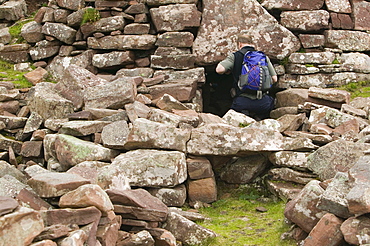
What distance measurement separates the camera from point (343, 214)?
6.06 meters

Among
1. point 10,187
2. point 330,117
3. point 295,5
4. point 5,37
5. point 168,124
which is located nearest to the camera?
point 10,187

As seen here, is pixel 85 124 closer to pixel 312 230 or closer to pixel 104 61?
pixel 104 61

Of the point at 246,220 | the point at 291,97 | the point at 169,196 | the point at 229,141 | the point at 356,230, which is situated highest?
the point at 356,230

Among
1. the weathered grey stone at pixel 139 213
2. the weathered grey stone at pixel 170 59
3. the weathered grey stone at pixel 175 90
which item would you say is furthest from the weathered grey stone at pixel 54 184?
the weathered grey stone at pixel 170 59

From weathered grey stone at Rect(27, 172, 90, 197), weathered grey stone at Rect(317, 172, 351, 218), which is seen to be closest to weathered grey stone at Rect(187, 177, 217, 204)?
weathered grey stone at Rect(317, 172, 351, 218)

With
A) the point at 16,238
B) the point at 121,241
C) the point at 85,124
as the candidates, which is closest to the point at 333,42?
the point at 85,124

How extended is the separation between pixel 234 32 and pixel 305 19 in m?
1.81

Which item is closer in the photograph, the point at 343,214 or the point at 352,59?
the point at 343,214

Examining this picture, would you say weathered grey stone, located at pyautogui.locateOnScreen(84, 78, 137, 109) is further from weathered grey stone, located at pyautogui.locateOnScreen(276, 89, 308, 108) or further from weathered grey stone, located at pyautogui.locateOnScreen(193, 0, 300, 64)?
weathered grey stone, located at pyautogui.locateOnScreen(276, 89, 308, 108)

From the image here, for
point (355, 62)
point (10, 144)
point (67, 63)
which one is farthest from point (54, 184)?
point (355, 62)

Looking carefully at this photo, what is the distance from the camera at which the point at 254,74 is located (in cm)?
1053

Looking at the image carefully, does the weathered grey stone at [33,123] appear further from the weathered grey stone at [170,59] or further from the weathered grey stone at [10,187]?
the weathered grey stone at [10,187]

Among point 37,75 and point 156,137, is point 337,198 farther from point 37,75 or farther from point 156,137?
point 37,75

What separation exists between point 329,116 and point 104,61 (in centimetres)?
579
